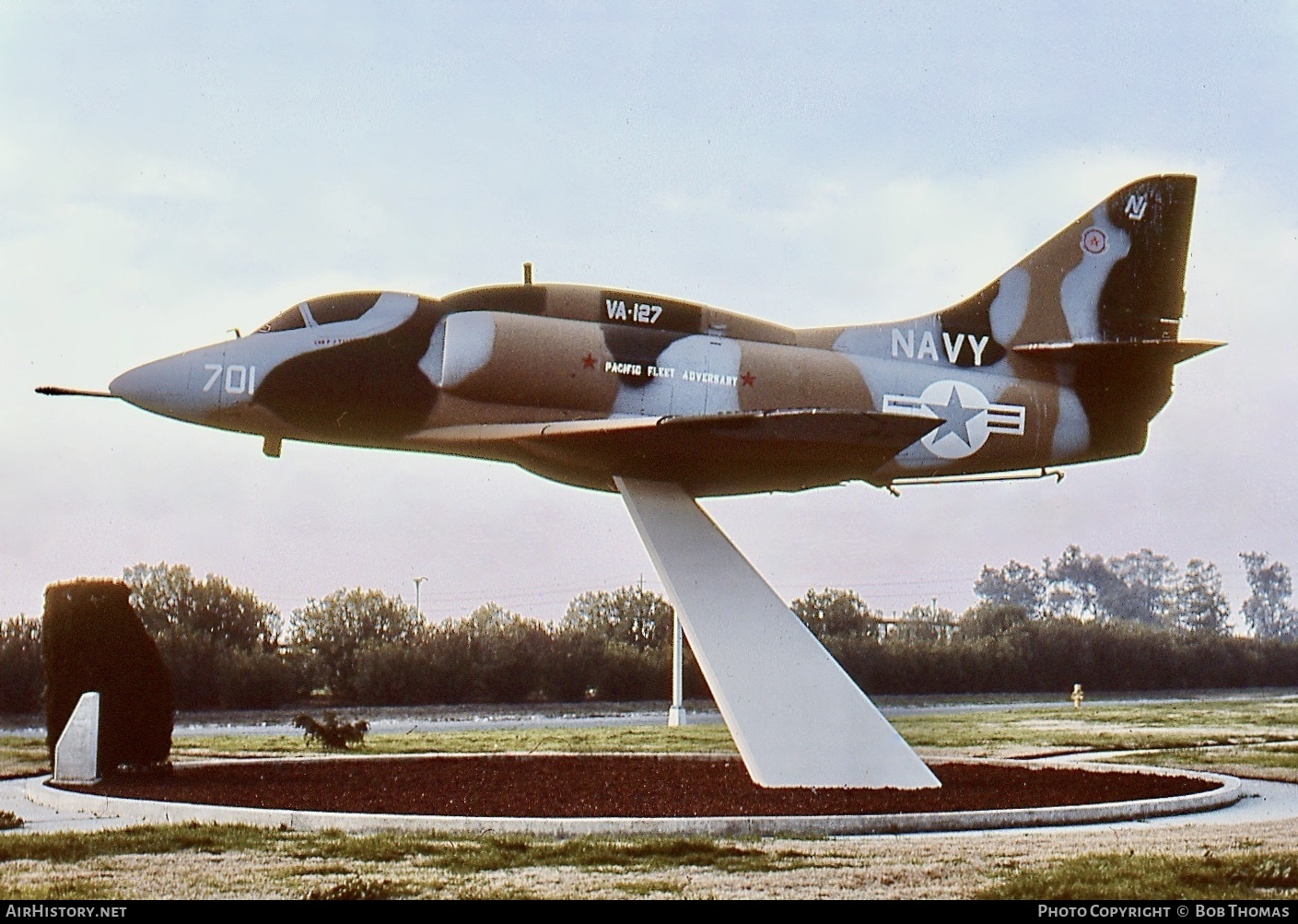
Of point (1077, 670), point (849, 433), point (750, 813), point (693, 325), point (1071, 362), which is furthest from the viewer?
point (1077, 670)

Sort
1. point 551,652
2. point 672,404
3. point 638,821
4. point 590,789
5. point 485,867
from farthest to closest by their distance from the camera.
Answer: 1. point 551,652
2. point 672,404
3. point 590,789
4. point 638,821
5. point 485,867

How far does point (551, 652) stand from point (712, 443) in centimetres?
3638

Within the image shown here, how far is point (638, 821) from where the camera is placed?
43.7ft

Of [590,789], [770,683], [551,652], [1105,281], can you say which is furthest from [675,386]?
[551,652]

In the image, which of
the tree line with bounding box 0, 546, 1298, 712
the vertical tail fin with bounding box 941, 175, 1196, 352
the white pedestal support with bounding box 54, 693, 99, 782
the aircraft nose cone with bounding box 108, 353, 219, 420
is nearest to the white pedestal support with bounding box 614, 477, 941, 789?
the vertical tail fin with bounding box 941, 175, 1196, 352

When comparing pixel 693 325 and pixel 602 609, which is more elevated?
pixel 693 325

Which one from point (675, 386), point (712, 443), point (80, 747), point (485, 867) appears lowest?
point (485, 867)

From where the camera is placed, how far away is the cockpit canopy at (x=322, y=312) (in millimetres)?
16938

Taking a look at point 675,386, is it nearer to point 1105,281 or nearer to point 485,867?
point 1105,281

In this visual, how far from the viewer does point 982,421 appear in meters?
18.3

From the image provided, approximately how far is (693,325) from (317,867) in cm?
909

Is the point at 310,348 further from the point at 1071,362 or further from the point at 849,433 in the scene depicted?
the point at 1071,362
